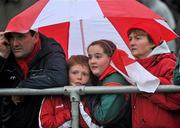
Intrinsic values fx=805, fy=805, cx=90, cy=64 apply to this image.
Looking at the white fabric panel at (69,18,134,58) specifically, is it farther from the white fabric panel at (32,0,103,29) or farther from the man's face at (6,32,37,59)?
the man's face at (6,32,37,59)

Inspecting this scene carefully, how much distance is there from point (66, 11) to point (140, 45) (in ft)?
2.26

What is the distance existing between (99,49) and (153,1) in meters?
3.49

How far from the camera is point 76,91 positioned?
5945 mm

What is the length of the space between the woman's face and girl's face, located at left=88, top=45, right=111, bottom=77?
260mm

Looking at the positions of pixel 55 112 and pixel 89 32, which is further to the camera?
pixel 89 32

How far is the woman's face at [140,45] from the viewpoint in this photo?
6.41 metres

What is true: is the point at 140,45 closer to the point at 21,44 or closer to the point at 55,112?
the point at 55,112

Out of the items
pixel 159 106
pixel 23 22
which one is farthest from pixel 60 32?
pixel 159 106

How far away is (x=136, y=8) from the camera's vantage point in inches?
265

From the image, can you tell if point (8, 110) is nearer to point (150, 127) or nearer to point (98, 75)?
point (98, 75)

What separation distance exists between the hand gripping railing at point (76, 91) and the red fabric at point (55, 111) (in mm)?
245

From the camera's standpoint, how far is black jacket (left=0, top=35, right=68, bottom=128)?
6.31 meters

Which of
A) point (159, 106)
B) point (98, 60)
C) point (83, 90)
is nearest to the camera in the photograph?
point (83, 90)

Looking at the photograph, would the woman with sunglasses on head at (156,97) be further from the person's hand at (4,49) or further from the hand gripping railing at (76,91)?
the person's hand at (4,49)
